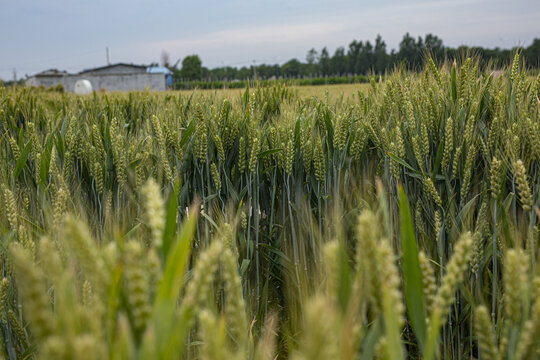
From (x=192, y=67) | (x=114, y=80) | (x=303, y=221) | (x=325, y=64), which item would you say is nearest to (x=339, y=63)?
(x=325, y=64)

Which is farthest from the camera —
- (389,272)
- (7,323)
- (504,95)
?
(504,95)

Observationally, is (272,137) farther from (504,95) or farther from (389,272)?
(389,272)

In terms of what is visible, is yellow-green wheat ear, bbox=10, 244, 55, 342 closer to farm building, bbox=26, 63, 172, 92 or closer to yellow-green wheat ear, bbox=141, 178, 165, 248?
yellow-green wheat ear, bbox=141, 178, 165, 248

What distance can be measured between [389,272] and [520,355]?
0.21 m

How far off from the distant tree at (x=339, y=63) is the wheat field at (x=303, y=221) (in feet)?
253

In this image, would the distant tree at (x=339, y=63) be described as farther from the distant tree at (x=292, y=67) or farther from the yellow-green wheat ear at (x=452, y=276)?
the yellow-green wheat ear at (x=452, y=276)

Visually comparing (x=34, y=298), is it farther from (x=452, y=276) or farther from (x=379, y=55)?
(x=379, y=55)

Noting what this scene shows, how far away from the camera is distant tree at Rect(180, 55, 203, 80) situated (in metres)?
69.5

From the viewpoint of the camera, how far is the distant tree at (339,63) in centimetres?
7812

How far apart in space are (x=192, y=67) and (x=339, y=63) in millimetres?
25840

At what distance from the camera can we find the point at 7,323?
1.29 meters

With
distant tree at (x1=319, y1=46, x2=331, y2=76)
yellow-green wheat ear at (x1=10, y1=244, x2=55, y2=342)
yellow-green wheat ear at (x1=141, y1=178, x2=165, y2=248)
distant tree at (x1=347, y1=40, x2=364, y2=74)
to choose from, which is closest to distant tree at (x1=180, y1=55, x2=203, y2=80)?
distant tree at (x1=319, y1=46, x2=331, y2=76)

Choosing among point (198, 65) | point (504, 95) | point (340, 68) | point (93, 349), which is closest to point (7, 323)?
point (93, 349)

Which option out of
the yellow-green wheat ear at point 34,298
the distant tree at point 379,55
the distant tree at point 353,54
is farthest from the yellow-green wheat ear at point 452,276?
the distant tree at point 353,54
